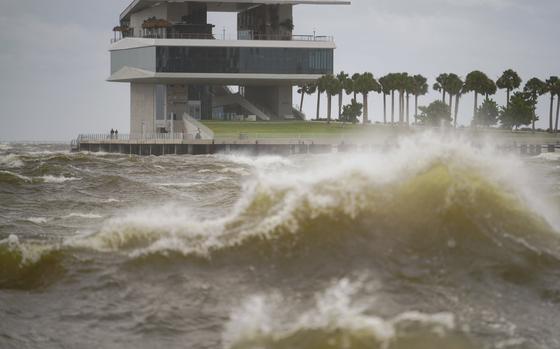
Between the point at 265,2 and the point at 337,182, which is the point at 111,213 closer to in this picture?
the point at 337,182

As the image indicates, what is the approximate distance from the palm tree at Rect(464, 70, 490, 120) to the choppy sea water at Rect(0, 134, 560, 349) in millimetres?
97975

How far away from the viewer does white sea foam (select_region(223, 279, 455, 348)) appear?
9797mm

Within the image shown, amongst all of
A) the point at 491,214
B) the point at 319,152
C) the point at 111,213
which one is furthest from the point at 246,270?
the point at 319,152

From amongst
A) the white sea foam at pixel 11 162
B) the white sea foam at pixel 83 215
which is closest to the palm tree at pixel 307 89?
the white sea foam at pixel 11 162

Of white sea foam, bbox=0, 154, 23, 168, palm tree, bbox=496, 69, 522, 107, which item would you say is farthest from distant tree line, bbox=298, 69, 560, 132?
white sea foam, bbox=0, 154, 23, 168

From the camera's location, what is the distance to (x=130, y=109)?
10812 centimetres

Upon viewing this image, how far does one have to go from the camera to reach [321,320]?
33.2ft

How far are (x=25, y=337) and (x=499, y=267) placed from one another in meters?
6.05

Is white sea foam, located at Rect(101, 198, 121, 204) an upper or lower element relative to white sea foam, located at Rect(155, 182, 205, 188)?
upper

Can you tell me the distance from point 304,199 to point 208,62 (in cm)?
8753

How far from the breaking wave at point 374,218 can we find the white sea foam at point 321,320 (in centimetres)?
184

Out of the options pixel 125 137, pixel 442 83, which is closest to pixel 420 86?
pixel 442 83

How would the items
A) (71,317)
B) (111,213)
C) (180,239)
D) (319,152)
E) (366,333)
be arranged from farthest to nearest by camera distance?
(319,152) < (111,213) < (180,239) < (71,317) < (366,333)

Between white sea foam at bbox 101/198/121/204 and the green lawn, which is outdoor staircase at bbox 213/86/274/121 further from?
white sea foam at bbox 101/198/121/204
